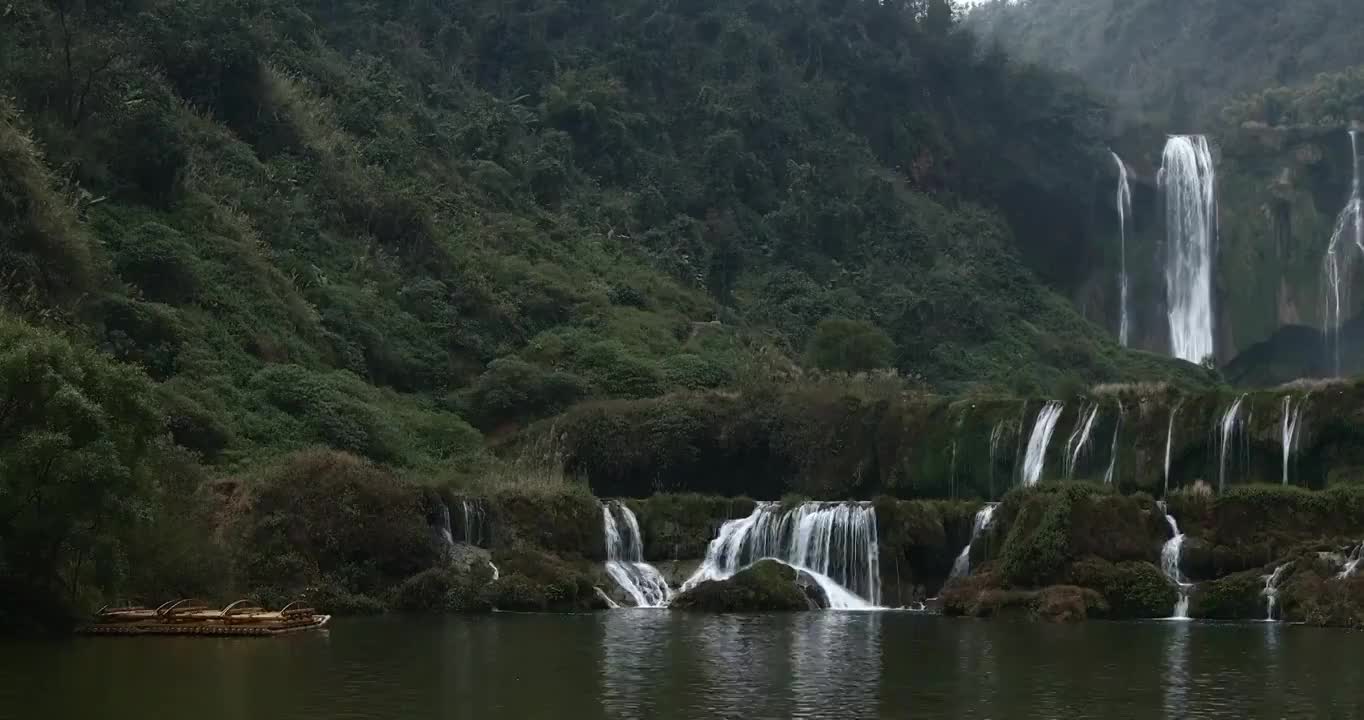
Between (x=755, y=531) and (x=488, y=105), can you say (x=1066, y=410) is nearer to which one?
(x=755, y=531)

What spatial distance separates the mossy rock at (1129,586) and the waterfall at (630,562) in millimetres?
11077

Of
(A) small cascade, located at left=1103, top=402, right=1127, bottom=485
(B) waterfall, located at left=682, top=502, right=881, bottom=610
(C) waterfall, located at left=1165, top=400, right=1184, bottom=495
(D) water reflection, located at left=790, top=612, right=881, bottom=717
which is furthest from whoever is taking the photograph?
(A) small cascade, located at left=1103, top=402, right=1127, bottom=485

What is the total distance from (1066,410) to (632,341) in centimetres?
2178

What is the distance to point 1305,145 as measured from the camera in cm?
8781

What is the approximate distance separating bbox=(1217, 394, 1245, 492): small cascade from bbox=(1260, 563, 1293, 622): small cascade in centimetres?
812

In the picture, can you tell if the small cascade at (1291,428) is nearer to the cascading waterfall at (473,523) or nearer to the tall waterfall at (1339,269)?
the cascading waterfall at (473,523)

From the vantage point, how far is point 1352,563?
35406 mm

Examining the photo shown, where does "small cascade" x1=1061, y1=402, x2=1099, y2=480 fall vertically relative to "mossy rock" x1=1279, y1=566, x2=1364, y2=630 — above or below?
above

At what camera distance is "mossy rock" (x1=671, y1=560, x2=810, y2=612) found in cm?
4081

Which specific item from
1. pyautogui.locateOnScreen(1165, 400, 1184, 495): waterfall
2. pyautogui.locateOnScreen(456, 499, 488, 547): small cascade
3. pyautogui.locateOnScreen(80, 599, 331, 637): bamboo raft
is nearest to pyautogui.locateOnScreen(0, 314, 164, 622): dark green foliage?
pyautogui.locateOnScreen(80, 599, 331, 637): bamboo raft

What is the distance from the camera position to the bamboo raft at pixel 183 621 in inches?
1198

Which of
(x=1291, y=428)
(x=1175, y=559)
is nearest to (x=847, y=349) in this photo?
(x=1291, y=428)

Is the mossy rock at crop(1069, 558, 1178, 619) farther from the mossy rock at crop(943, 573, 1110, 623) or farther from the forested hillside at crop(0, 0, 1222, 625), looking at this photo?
the forested hillside at crop(0, 0, 1222, 625)

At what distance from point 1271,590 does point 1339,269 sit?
171 ft
